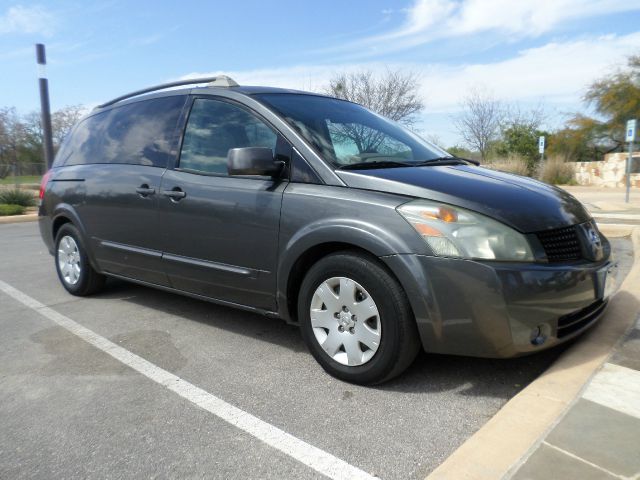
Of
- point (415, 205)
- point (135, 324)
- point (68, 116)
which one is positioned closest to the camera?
point (415, 205)

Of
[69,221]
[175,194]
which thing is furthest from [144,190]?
[69,221]

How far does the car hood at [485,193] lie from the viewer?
264 centimetres

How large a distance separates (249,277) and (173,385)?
791mm

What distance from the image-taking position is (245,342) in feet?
12.0

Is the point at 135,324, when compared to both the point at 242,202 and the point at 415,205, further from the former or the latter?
the point at 415,205

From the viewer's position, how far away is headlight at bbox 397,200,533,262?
2.52 m

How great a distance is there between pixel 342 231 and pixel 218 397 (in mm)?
1124

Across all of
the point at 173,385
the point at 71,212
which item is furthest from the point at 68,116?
the point at 173,385

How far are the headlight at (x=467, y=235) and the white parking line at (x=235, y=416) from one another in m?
1.09

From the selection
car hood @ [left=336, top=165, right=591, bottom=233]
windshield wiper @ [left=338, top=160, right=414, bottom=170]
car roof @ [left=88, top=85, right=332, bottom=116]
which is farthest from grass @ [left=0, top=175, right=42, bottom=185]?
car hood @ [left=336, top=165, right=591, bottom=233]

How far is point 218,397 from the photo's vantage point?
2799 millimetres

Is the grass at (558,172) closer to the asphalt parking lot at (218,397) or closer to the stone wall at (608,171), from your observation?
Answer: the stone wall at (608,171)

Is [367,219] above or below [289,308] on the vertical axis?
above

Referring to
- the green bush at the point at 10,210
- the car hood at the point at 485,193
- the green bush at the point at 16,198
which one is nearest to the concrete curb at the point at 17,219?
the green bush at the point at 10,210
